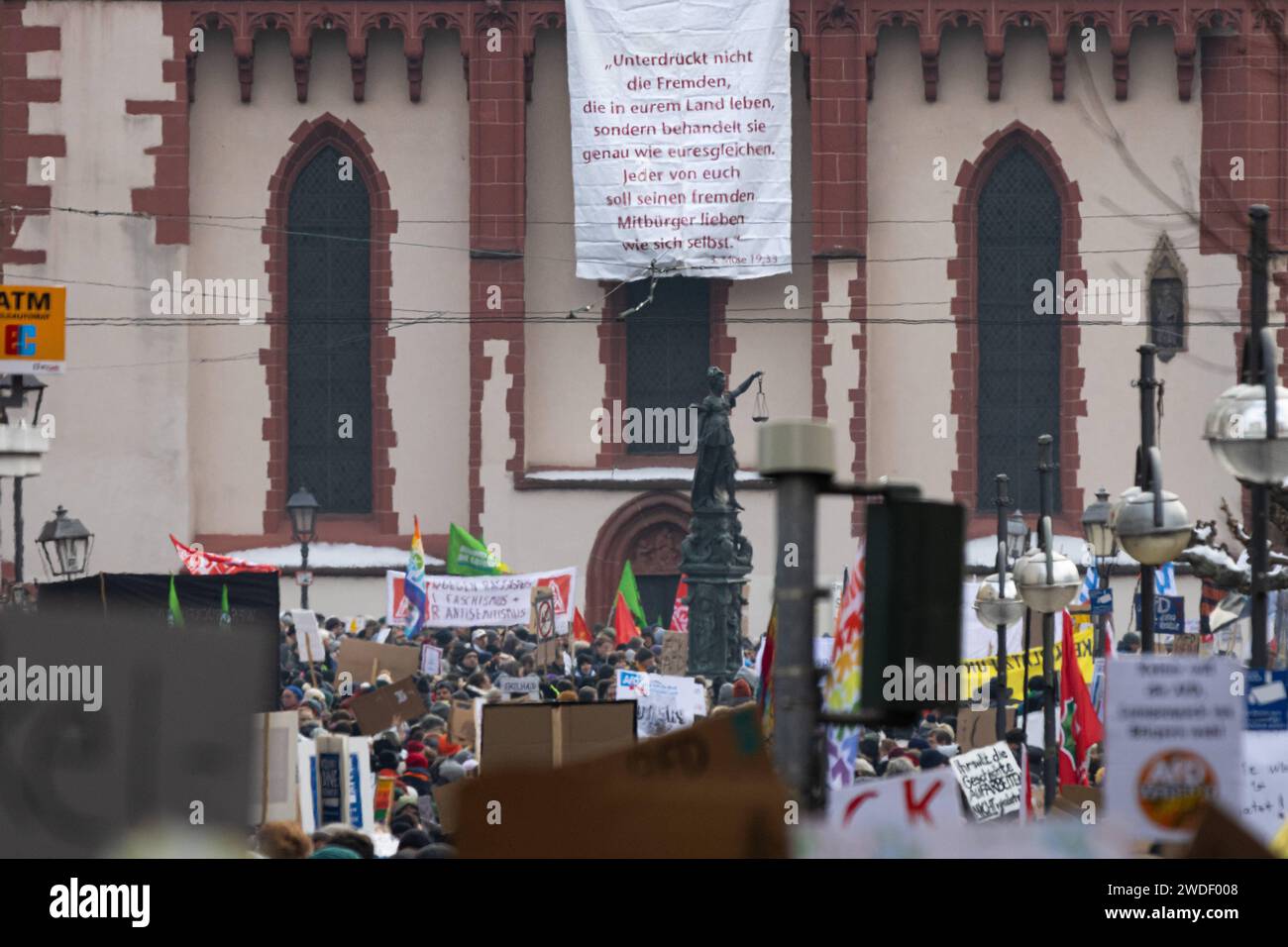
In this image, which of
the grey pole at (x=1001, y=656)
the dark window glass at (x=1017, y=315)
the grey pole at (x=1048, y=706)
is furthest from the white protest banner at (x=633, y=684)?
the dark window glass at (x=1017, y=315)

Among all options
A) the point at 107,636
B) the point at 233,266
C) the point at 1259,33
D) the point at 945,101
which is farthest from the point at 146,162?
the point at 107,636

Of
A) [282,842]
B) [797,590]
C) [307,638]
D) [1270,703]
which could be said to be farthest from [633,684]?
[797,590]

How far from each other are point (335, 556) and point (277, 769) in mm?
26322

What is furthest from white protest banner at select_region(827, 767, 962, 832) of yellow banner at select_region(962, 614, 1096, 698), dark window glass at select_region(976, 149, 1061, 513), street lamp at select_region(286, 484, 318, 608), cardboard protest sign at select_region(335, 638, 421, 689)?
dark window glass at select_region(976, 149, 1061, 513)

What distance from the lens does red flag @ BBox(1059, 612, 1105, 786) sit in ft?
50.1

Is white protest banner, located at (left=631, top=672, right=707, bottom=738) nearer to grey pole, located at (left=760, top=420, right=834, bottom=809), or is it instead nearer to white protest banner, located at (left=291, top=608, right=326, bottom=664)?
white protest banner, located at (left=291, top=608, right=326, bottom=664)

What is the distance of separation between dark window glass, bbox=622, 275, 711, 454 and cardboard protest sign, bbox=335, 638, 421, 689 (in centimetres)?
1526

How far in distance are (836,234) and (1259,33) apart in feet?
24.3

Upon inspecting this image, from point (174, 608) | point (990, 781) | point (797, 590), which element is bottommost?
point (990, 781)

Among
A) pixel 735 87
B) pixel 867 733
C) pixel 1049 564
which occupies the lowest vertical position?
pixel 867 733

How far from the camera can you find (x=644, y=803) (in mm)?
3994

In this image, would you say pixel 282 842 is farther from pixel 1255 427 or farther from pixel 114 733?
pixel 1255 427
